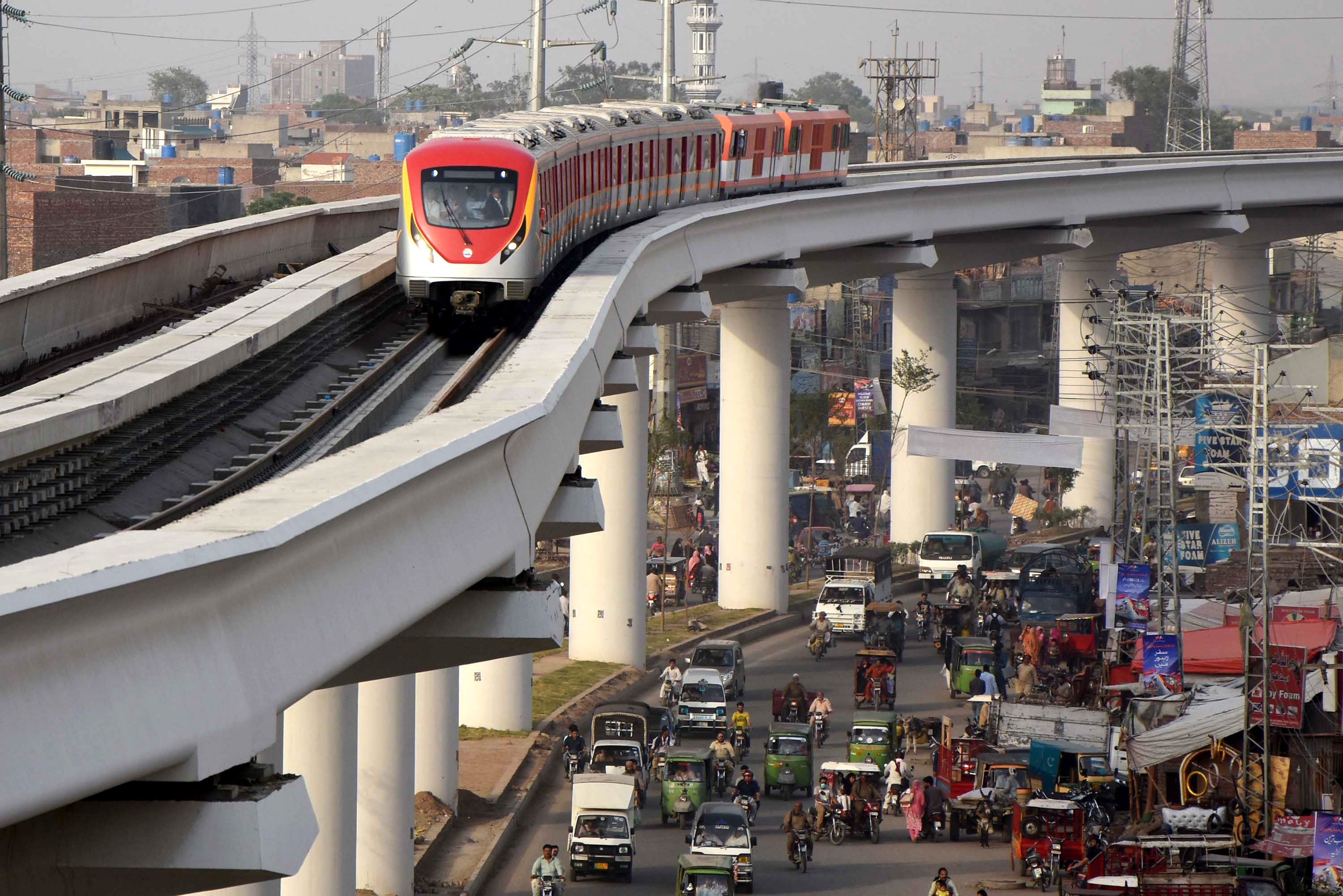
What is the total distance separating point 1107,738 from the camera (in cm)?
2931

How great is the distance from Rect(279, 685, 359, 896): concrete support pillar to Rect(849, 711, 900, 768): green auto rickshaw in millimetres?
11286

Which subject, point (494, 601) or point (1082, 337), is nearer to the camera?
point (494, 601)

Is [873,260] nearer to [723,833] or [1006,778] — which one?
[1006,778]

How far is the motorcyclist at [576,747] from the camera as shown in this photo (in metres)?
30.6

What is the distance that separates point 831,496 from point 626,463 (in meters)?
19.1

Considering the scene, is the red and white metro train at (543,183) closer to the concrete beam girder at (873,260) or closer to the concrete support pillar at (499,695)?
the concrete beam girder at (873,260)

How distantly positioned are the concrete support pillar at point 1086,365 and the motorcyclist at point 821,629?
17.0 meters

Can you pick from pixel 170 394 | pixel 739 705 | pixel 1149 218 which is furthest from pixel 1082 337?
pixel 170 394

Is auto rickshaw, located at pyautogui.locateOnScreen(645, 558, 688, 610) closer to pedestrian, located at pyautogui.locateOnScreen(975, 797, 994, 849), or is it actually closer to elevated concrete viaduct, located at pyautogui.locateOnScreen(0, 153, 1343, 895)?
elevated concrete viaduct, located at pyautogui.locateOnScreen(0, 153, 1343, 895)

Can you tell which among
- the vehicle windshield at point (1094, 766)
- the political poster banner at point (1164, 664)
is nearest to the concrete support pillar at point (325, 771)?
the vehicle windshield at point (1094, 766)

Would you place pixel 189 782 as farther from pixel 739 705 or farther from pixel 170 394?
pixel 739 705

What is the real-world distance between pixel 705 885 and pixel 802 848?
2.67 metres

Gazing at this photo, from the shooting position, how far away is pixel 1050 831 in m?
24.9

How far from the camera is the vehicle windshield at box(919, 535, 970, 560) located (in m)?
47.1
